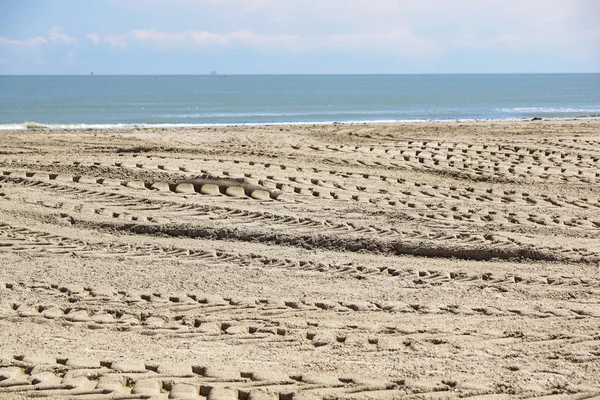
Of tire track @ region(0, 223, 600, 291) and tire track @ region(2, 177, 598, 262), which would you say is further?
tire track @ region(2, 177, 598, 262)

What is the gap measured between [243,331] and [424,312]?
4.83 ft

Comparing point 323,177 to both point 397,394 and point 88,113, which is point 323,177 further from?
point 88,113

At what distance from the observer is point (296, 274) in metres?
7.32

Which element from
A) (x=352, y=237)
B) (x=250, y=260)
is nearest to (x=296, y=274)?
(x=250, y=260)

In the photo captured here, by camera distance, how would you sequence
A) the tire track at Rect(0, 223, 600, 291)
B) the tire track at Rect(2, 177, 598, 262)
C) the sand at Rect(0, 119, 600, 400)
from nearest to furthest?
1. the sand at Rect(0, 119, 600, 400)
2. the tire track at Rect(0, 223, 600, 291)
3. the tire track at Rect(2, 177, 598, 262)

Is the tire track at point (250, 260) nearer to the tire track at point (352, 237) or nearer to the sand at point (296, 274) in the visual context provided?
the sand at point (296, 274)

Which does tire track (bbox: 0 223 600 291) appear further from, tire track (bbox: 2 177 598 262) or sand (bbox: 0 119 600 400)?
tire track (bbox: 2 177 598 262)

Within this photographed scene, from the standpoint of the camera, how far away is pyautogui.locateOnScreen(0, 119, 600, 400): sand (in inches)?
198

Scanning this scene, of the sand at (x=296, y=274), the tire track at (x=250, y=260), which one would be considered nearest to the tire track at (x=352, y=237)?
the sand at (x=296, y=274)

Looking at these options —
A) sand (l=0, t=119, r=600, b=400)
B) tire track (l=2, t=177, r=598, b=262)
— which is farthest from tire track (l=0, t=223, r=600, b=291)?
tire track (l=2, t=177, r=598, b=262)

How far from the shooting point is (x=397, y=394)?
477 cm

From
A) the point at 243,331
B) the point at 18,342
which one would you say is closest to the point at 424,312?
the point at 243,331

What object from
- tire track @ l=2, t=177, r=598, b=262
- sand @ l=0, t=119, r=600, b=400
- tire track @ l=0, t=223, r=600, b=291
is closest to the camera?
sand @ l=0, t=119, r=600, b=400

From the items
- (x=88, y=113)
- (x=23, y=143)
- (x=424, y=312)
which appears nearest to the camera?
(x=424, y=312)
